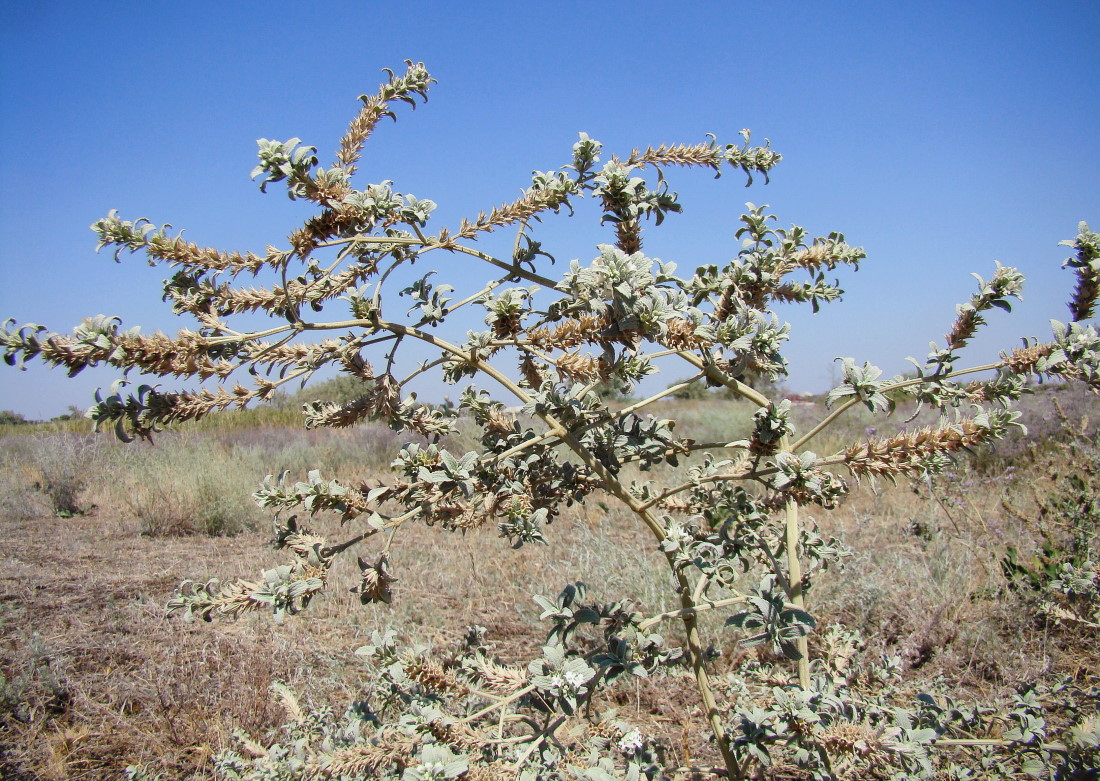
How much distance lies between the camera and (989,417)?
1.07m

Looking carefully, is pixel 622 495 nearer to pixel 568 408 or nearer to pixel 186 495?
pixel 568 408

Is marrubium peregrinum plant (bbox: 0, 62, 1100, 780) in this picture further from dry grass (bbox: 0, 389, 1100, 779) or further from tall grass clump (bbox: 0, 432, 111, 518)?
tall grass clump (bbox: 0, 432, 111, 518)

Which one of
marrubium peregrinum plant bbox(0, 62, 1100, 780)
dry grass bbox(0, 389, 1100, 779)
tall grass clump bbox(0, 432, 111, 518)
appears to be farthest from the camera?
tall grass clump bbox(0, 432, 111, 518)

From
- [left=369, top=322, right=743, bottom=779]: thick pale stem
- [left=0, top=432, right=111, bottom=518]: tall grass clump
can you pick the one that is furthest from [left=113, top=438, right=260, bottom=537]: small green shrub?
[left=369, top=322, right=743, bottom=779]: thick pale stem

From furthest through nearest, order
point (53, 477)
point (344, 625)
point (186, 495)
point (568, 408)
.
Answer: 1. point (53, 477)
2. point (186, 495)
3. point (344, 625)
4. point (568, 408)

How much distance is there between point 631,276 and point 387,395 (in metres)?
0.46

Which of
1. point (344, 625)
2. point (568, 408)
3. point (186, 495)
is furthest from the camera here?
point (186, 495)

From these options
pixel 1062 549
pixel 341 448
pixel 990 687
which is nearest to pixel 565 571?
pixel 990 687

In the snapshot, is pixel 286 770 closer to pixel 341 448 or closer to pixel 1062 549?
pixel 1062 549

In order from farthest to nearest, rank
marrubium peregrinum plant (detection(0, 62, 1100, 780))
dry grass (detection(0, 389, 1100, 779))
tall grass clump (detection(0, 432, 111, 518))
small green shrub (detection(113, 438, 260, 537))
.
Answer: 1. tall grass clump (detection(0, 432, 111, 518))
2. small green shrub (detection(113, 438, 260, 537))
3. dry grass (detection(0, 389, 1100, 779))
4. marrubium peregrinum plant (detection(0, 62, 1100, 780))

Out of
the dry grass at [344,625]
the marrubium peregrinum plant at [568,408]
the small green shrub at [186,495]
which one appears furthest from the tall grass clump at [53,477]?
the marrubium peregrinum plant at [568,408]

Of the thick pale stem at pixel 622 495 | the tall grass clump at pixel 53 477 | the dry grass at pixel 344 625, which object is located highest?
the tall grass clump at pixel 53 477

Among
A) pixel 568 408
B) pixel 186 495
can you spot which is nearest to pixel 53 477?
pixel 186 495

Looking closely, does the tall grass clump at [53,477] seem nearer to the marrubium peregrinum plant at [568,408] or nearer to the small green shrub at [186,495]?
the small green shrub at [186,495]
